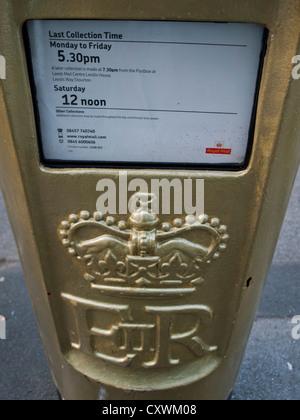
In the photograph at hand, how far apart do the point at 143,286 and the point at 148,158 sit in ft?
1.23

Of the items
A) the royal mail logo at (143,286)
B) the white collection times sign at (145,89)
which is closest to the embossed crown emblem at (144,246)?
the royal mail logo at (143,286)

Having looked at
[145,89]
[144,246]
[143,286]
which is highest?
[145,89]

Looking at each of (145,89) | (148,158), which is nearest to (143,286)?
(148,158)

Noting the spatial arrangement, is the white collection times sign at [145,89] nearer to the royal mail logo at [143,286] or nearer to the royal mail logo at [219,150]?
the royal mail logo at [219,150]

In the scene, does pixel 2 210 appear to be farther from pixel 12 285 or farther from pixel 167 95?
pixel 167 95

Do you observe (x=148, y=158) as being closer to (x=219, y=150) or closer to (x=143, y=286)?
(x=219, y=150)

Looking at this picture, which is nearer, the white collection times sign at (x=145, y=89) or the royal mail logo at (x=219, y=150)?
the white collection times sign at (x=145, y=89)

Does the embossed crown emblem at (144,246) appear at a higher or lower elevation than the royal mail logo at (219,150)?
lower

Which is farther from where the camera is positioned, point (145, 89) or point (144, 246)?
point (144, 246)

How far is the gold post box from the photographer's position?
2.71 feet

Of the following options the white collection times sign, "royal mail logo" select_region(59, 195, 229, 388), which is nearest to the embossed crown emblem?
"royal mail logo" select_region(59, 195, 229, 388)

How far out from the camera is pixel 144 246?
3.37 feet

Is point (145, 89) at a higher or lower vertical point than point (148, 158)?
higher

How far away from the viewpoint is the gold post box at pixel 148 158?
825mm
